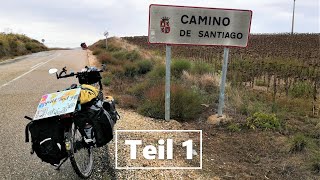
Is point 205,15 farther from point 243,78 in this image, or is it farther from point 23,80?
point 23,80

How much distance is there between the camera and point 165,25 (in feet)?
21.9

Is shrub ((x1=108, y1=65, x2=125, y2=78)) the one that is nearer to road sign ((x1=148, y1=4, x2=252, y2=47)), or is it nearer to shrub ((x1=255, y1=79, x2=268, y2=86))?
shrub ((x1=255, y1=79, x2=268, y2=86))

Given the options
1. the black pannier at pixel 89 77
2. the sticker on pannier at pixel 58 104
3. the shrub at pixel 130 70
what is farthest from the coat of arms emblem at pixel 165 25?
the shrub at pixel 130 70

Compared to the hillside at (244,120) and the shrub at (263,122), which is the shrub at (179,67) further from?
the shrub at (263,122)

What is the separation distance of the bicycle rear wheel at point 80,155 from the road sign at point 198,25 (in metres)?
3.04

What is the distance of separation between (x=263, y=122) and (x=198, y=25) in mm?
2342

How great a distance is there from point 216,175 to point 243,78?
7797mm

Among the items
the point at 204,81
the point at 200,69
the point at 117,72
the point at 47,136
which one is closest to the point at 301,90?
the point at 204,81

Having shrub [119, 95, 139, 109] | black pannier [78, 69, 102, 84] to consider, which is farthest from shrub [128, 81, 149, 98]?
black pannier [78, 69, 102, 84]

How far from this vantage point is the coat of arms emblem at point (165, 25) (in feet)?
21.7

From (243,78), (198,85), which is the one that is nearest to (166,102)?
(198,85)

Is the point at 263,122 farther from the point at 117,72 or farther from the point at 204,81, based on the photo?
the point at 117,72

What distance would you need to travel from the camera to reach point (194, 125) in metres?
6.93

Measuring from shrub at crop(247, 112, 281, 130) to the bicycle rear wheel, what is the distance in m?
3.47
